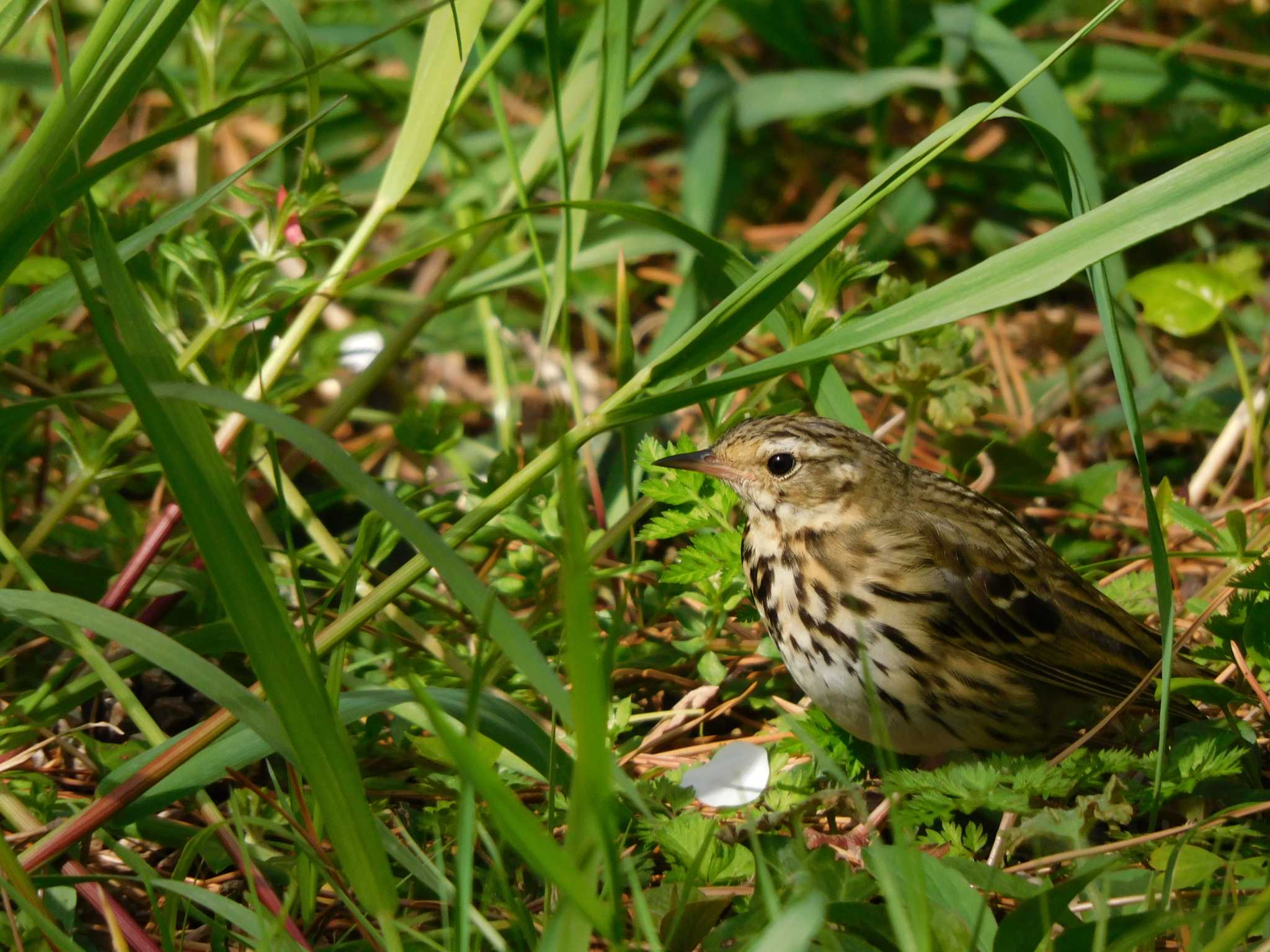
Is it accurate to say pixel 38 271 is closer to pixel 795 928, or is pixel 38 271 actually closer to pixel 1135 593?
pixel 795 928

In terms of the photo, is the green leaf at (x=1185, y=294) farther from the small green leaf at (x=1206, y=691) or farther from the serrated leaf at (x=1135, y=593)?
the small green leaf at (x=1206, y=691)

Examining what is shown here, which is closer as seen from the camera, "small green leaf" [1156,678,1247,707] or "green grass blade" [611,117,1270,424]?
"green grass blade" [611,117,1270,424]

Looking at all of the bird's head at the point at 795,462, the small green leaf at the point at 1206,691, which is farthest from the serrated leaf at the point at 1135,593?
the bird's head at the point at 795,462

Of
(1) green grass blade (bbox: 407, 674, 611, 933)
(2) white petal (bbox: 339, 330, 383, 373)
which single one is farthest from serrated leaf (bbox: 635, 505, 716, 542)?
(2) white petal (bbox: 339, 330, 383, 373)

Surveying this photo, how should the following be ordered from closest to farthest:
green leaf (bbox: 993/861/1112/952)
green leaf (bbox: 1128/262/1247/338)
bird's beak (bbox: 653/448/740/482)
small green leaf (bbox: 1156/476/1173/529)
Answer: green leaf (bbox: 993/861/1112/952) → bird's beak (bbox: 653/448/740/482) → small green leaf (bbox: 1156/476/1173/529) → green leaf (bbox: 1128/262/1247/338)

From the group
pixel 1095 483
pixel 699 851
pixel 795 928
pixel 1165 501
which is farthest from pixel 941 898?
pixel 1095 483

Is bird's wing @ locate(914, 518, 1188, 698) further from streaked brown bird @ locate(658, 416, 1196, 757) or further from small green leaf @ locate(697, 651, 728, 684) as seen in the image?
small green leaf @ locate(697, 651, 728, 684)
